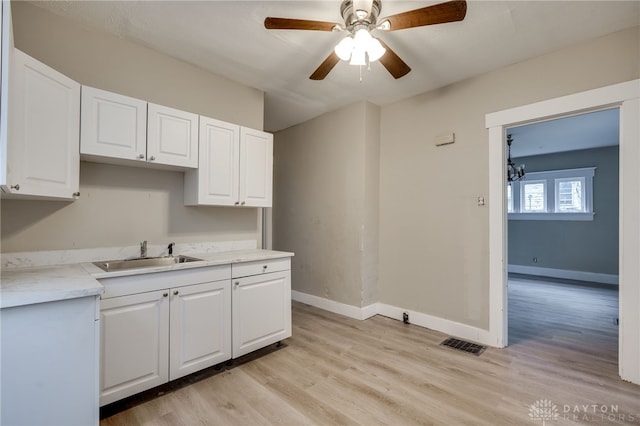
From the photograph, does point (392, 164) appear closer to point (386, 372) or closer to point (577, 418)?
point (386, 372)

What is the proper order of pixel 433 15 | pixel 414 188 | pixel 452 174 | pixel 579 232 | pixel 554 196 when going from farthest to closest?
pixel 554 196 → pixel 579 232 → pixel 414 188 → pixel 452 174 → pixel 433 15

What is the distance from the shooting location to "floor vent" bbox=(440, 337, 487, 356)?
273 cm

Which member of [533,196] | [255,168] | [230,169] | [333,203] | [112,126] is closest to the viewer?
[112,126]

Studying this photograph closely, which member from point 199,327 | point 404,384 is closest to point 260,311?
point 199,327

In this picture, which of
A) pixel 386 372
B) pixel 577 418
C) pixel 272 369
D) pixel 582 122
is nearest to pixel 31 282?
pixel 272 369

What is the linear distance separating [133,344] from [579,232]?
7765mm

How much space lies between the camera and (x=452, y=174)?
3178mm

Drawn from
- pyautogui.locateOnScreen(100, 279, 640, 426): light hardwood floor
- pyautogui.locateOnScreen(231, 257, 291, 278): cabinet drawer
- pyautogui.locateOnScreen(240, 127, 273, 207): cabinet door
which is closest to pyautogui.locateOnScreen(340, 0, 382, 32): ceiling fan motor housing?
pyautogui.locateOnScreen(240, 127, 273, 207): cabinet door

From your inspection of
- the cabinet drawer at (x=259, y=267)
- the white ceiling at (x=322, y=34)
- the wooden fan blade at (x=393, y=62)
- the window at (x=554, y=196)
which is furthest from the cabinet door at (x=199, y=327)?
the window at (x=554, y=196)

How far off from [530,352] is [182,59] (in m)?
4.19

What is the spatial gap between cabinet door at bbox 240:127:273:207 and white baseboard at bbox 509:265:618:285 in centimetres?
648

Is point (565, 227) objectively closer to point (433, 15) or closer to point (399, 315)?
point (399, 315)

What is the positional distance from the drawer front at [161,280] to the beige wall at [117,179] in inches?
25.0

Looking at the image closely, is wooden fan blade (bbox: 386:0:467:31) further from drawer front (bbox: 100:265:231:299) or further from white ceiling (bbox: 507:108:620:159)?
white ceiling (bbox: 507:108:620:159)
